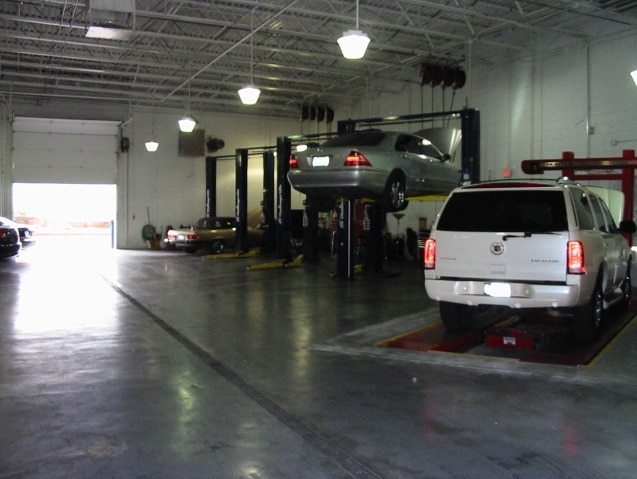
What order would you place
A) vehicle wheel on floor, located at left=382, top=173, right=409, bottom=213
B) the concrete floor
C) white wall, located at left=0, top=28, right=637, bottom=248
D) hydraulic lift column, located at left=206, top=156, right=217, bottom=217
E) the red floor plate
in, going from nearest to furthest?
the concrete floor
the red floor plate
vehicle wheel on floor, located at left=382, top=173, right=409, bottom=213
white wall, located at left=0, top=28, right=637, bottom=248
hydraulic lift column, located at left=206, top=156, right=217, bottom=217

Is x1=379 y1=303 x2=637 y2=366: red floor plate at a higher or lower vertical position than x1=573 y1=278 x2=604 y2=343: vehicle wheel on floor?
lower

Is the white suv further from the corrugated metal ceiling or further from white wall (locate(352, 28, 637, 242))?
white wall (locate(352, 28, 637, 242))

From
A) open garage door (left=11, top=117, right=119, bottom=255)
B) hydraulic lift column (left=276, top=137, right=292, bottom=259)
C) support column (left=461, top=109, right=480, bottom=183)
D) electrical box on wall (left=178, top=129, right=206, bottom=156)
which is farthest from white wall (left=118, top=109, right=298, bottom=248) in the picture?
support column (left=461, top=109, right=480, bottom=183)

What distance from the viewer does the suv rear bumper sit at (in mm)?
6777

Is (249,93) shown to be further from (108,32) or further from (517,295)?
(517,295)

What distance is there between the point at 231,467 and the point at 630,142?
1389cm

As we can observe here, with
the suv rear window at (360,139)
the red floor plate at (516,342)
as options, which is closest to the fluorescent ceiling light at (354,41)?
the suv rear window at (360,139)

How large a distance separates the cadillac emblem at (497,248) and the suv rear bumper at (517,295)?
352 millimetres

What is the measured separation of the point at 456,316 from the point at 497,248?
125 cm

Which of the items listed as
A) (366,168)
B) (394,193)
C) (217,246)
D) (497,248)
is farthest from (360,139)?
(217,246)

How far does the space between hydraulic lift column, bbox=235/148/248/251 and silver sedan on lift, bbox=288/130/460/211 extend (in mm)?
9468

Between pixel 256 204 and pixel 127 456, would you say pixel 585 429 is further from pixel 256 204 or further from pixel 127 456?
pixel 256 204

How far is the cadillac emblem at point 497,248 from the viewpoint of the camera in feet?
22.9

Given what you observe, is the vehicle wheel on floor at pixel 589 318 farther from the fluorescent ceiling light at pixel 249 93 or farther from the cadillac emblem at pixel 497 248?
the fluorescent ceiling light at pixel 249 93
